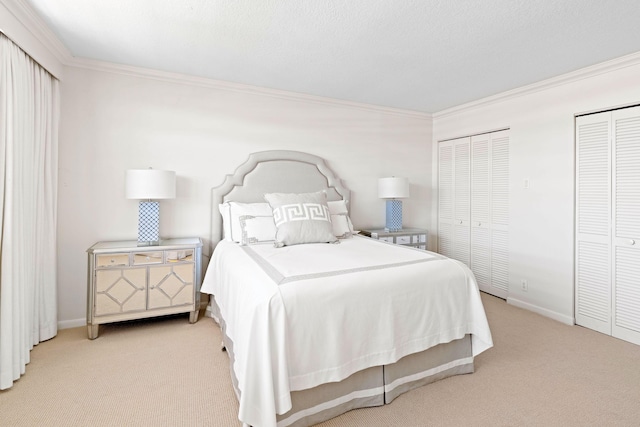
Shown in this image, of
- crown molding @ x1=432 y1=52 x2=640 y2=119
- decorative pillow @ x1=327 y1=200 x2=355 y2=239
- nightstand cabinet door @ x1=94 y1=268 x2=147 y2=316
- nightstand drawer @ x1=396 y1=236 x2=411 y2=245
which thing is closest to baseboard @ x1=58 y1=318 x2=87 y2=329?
nightstand cabinet door @ x1=94 y1=268 x2=147 y2=316

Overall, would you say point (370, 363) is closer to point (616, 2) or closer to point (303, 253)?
point (303, 253)

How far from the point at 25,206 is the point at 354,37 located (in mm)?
2741

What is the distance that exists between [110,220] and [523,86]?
450cm

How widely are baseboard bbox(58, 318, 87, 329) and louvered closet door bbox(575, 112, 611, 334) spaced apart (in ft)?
15.5

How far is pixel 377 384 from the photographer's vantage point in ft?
6.05

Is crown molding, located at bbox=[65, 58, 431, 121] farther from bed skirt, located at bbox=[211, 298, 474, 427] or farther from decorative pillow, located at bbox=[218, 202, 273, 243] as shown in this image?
bed skirt, located at bbox=[211, 298, 474, 427]

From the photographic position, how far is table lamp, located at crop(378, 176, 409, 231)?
4.01 m

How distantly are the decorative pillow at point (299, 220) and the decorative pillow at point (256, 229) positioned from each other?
0.10 meters


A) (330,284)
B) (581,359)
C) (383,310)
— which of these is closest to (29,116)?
(330,284)

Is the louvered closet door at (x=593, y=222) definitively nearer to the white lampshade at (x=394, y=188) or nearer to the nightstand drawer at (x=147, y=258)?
the white lampshade at (x=394, y=188)

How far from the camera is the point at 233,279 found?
208 cm

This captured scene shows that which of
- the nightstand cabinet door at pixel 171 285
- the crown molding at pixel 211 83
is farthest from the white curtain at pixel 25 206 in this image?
the nightstand cabinet door at pixel 171 285

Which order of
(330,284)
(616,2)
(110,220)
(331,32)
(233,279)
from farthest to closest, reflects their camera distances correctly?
1. (110,220)
2. (331,32)
3. (233,279)
4. (616,2)
5. (330,284)

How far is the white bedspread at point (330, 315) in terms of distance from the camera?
147cm
